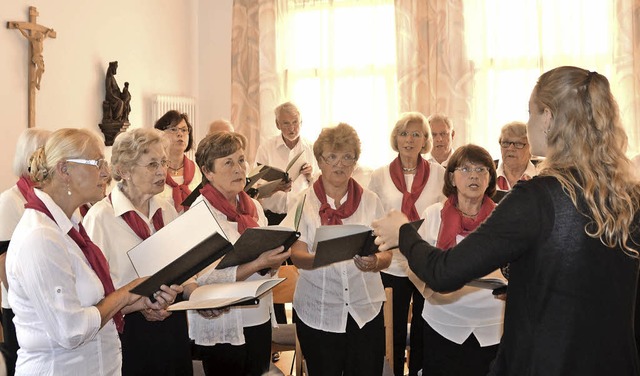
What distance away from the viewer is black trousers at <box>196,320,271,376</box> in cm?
325

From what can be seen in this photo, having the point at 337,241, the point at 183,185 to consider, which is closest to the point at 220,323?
the point at 337,241

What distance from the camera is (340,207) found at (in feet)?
12.2

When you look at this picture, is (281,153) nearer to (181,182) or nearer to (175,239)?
(181,182)

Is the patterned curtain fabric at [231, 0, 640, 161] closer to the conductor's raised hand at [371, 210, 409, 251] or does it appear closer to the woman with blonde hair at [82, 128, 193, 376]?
the woman with blonde hair at [82, 128, 193, 376]

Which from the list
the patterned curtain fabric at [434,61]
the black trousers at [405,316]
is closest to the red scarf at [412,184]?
the black trousers at [405,316]

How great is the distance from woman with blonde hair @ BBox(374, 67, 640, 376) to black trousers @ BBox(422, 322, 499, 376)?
57.4 inches

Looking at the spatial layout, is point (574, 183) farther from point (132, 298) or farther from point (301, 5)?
point (301, 5)

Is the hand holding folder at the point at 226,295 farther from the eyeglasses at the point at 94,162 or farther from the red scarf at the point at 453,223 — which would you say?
the red scarf at the point at 453,223

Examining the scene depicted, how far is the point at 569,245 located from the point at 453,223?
167cm

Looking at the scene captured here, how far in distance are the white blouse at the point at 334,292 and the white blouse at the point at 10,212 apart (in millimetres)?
1302

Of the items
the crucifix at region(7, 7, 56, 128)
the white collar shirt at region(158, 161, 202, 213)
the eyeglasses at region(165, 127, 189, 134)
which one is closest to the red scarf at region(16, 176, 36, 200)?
the white collar shirt at region(158, 161, 202, 213)

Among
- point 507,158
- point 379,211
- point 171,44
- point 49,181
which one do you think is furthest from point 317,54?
point 49,181

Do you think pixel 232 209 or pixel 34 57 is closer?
pixel 232 209

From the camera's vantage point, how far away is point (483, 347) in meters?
3.32
